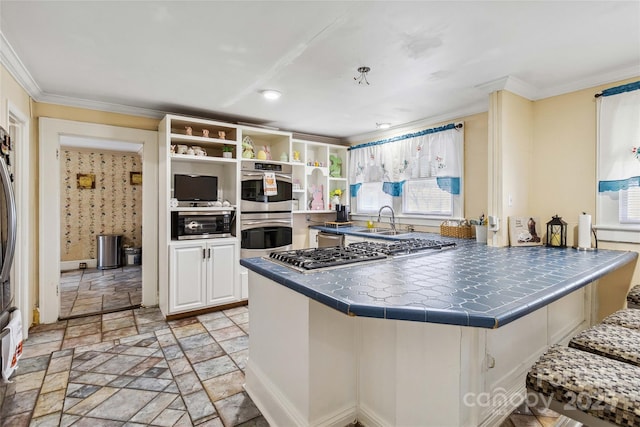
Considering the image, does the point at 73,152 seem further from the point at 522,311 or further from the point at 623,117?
the point at 623,117

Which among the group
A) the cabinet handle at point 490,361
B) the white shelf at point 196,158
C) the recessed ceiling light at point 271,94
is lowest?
the cabinet handle at point 490,361

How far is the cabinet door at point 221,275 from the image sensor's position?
142 inches

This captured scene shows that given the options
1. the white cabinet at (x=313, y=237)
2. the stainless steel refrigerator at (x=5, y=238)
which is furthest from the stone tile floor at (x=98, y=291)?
the white cabinet at (x=313, y=237)

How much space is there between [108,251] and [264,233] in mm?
3724

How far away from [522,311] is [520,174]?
2.13 m

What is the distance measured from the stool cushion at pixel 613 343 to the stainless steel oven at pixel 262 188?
10.4 ft

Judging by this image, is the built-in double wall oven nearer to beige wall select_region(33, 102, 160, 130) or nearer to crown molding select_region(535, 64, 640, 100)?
beige wall select_region(33, 102, 160, 130)

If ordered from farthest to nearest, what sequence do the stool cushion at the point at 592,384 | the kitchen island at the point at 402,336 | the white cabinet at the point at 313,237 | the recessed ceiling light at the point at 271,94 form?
the white cabinet at the point at 313,237 < the recessed ceiling light at the point at 271,94 < the kitchen island at the point at 402,336 < the stool cushion at the point at 592,384

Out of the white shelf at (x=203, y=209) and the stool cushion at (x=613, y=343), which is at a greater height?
the white shelf at (x=203, y=209)

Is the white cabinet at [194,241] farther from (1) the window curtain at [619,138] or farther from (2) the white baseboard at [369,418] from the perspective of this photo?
(1) the window curtain at [619,138]

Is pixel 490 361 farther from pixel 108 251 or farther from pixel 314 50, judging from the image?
pixel 108 251

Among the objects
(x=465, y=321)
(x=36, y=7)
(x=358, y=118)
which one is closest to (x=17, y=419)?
(x=36, y=7)

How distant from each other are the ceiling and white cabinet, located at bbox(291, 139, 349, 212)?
1294 millimetres

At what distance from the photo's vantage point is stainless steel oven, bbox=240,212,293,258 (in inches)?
151
